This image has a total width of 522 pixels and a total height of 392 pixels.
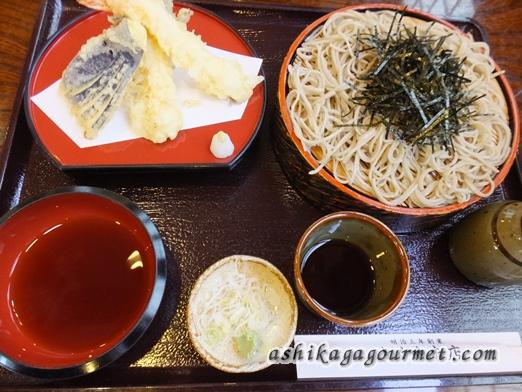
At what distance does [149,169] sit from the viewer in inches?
65.9

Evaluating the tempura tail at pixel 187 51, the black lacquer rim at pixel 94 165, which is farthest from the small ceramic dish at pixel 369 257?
the tempura tail at pixel 187 51

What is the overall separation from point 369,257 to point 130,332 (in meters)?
0.90

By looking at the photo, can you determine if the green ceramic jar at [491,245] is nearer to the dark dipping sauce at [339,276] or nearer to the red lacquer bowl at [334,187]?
the red lacquer bowl at [334,187]

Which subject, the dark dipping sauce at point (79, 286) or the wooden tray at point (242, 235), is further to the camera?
the wooden tray at point (242, 235)

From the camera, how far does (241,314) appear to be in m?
1.48

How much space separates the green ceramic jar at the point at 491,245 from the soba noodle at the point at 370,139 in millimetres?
112

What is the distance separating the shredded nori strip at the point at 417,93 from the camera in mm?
1632

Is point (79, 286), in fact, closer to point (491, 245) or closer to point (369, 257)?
point (369, 257)

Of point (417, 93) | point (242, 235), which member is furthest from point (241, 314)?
point (417, 93)

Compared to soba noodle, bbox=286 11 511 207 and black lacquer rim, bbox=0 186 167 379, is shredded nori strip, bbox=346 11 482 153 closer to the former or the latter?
soba noodle, bbox=286 11 511 207

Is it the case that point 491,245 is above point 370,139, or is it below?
below

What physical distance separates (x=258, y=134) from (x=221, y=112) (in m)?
0.19

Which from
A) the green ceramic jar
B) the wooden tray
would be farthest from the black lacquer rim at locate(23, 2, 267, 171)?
the green ceramic jar

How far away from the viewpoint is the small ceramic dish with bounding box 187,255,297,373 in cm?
141
